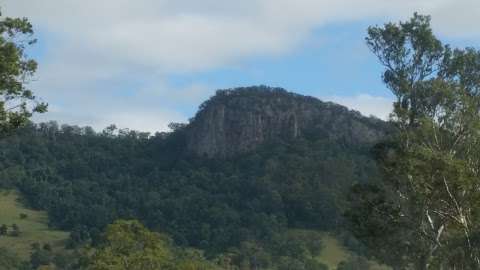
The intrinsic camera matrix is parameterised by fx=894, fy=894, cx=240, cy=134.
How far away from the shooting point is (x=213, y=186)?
17450cm

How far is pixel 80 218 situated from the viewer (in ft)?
A: 503

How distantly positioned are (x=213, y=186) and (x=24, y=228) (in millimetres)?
42822

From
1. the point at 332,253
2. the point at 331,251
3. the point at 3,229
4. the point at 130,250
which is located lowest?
the point at 332,253

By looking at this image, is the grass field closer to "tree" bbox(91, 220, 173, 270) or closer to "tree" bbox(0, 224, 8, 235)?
"tree" bbox(0, 224, 8, 235)

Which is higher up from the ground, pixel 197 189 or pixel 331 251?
pixel 197 189

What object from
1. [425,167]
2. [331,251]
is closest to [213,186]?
[331,251]

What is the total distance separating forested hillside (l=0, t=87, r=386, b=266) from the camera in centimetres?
14600

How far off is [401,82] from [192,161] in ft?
542

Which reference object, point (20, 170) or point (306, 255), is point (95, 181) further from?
point (306, 255)

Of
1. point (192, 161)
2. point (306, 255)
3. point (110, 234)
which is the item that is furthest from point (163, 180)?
point (110, 234)

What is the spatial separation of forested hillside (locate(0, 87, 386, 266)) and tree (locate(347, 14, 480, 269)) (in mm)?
91500

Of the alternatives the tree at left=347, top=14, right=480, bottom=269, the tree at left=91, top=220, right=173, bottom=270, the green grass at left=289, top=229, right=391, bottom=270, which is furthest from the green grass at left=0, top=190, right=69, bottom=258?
the tree at left=347, top=14, right=480, bottom=269

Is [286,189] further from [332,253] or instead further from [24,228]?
[24,228]

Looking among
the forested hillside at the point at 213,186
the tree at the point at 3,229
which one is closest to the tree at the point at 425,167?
the forested hillside at the point at 213,186
